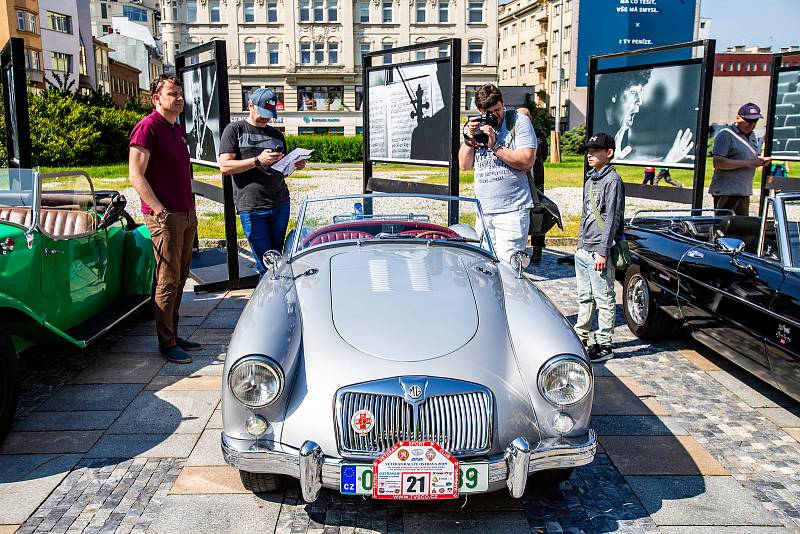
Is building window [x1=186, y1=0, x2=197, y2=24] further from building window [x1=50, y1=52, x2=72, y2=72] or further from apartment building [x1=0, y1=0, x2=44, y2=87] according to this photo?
apartment building [x1=0, y1=0, x2=44, y2=87]

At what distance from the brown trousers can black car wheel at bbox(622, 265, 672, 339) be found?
4.01m

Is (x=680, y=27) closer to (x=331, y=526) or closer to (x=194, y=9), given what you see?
(x=194, y=9)

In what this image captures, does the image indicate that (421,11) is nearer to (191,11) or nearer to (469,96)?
(469,96)

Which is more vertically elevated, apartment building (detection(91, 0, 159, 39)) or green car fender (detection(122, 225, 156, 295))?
apartment building (detection(91, 0, 159, 39))

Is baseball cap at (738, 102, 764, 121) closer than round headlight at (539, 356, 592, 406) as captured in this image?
No

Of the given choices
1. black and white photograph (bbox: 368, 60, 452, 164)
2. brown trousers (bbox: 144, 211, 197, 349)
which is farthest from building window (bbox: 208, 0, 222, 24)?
brown trousers (bbox: 144, 211, 197, 349)

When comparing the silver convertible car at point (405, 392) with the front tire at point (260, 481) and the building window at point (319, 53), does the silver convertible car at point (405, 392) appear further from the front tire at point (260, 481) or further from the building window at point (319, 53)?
the building window at point (319, 53)

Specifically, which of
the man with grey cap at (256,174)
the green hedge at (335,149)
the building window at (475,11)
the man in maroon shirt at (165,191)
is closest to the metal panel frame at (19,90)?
the man with grey cap at (256,174)

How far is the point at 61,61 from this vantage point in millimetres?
53438

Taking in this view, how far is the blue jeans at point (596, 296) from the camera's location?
18.6 feet

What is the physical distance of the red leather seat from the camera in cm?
486

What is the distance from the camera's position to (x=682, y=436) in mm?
4383

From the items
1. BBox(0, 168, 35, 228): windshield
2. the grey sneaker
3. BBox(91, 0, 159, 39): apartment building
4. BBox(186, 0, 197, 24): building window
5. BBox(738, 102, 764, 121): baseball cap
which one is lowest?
the grey sneaker

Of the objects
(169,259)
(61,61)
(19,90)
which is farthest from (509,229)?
(61,61)
